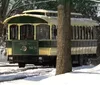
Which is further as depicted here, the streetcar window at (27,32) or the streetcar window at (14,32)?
the streetcar window at (14,32)

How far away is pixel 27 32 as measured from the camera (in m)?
26.9

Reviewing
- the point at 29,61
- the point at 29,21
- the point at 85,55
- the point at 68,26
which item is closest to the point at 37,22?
the point at 29,21

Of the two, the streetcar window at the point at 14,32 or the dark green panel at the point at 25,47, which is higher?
the streetcar window at the point at 14,32

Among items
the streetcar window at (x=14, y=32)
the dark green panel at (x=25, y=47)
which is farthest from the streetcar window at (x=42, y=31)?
the streetcar window at (x=14, y=32)

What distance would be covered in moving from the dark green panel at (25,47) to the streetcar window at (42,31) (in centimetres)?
46

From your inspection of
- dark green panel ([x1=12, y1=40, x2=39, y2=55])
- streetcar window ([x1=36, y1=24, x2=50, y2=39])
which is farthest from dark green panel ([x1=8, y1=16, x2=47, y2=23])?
dark green panel ([x1=12, y1=40, x2=39, y2=55])

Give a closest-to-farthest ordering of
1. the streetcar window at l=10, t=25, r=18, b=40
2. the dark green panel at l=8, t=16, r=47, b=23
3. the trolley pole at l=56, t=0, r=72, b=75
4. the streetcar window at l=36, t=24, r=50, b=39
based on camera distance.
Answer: the trolley pole at l=56, t=0, r=72, b=75, the streetcar window at l=36, t=24, r=50, b=39, the dark green panel at l=8, t=16, r=47, b=23, the streetcar window at l=10, t=25, r=18, b=40

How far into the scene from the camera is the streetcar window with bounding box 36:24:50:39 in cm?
2614

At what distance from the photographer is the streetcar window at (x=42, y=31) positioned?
26141 millimetres

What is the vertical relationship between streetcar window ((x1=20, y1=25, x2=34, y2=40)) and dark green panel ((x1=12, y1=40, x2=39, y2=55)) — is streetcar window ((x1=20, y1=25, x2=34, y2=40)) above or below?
above

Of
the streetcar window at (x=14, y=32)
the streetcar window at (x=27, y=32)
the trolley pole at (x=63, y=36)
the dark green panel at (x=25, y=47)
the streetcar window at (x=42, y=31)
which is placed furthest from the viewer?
the streetcar window at (x=14, y=32)

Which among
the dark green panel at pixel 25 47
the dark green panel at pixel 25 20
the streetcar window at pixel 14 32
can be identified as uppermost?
the dark green panel at pixel 25 20

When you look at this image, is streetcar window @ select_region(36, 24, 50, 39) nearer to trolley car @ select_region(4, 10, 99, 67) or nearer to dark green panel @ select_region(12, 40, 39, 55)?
trolley car @ select_region(4, 10, 99, 67)

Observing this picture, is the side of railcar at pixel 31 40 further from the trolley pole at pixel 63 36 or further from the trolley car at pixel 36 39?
the trolley pole at pixel 63 36
